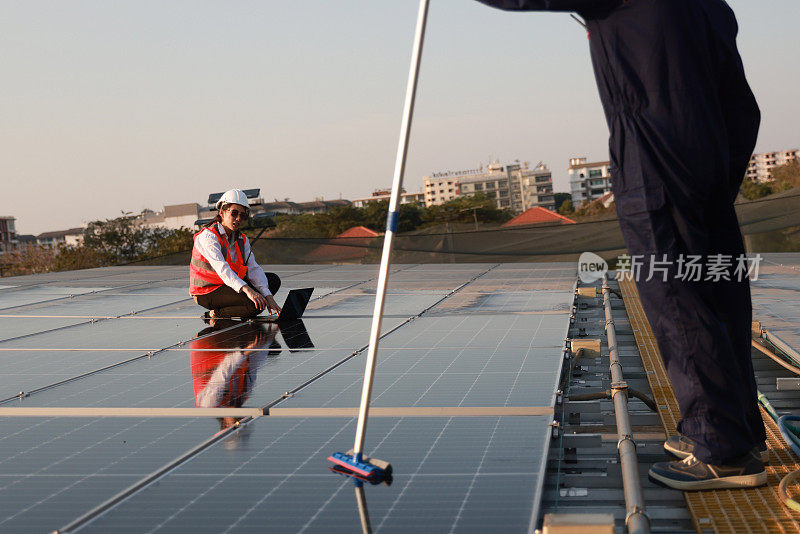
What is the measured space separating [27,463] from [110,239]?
3348 centimetres

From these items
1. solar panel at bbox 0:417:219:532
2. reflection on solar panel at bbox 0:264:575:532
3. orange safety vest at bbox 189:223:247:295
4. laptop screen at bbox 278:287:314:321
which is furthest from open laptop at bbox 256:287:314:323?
solar panel at bbox 0:417:219:532

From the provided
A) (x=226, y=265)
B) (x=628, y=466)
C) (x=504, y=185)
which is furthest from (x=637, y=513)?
(x=504, y=185)

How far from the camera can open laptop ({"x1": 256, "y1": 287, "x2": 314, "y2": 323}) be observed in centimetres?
678

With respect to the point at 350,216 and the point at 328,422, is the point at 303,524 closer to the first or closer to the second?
the point at 328,422

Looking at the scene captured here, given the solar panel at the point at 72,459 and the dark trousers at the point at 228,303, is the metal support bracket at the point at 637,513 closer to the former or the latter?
the solar panel at the point at 72,459

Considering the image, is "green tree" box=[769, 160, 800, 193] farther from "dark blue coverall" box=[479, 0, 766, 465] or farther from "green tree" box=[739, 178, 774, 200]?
"dark blue coverall" box=[479, 0, 766, 465]

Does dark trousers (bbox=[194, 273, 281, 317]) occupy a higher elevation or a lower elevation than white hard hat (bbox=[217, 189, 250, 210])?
lower

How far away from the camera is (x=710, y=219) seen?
9.48 feet

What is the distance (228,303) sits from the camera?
23.4 ft

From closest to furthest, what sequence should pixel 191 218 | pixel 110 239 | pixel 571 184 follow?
pixel 110 239 → pixel 191 218 → pixel 571 184

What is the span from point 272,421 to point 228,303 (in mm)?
3946

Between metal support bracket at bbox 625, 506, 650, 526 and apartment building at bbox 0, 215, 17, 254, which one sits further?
apartment building at bbox 0, 215, 17, 254

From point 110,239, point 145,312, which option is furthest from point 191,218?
point 145,312

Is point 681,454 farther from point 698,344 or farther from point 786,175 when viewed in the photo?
point 786,175
